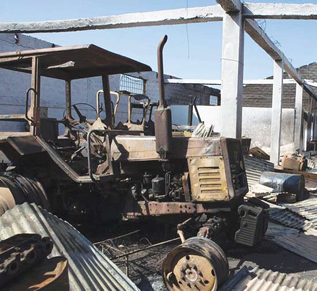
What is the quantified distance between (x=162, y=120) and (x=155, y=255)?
5.60ft

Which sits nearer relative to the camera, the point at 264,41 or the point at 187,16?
the point at 187,16

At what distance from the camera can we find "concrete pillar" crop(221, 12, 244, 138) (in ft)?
21.5

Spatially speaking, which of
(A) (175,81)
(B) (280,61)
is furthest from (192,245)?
(A) (175,81)

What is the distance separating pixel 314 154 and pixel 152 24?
1284cm

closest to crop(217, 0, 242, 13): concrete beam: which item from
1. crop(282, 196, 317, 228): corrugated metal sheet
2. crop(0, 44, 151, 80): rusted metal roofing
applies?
crop(0, 44, 151, 80): rusted metal roofing

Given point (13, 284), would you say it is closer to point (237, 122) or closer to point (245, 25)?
point (237, 122)

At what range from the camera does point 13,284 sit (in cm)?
202

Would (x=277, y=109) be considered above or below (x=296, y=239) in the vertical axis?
above

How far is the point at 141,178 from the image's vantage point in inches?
169

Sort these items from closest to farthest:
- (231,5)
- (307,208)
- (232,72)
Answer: (231,5)
(307,208)
(232,72)

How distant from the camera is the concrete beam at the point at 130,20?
6.78m

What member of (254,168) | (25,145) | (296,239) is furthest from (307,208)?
(25,145)

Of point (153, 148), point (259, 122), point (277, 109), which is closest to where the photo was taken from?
point (153, 148)

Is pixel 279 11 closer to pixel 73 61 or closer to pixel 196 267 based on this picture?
pixel 73 61
